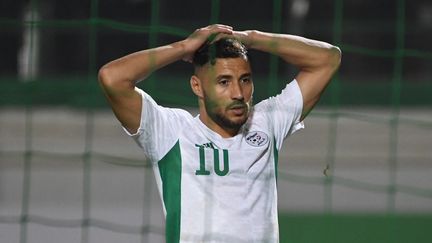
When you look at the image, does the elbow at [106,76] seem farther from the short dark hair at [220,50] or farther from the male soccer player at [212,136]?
Answer: the short dark hair at [220,50]

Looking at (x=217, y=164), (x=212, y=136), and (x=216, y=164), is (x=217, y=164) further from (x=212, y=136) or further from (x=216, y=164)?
(x=212, y=136)

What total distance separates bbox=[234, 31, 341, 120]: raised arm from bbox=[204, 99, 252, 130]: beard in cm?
25

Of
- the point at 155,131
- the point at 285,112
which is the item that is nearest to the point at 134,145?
the point at 285,112

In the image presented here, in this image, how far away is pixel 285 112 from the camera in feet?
11.6

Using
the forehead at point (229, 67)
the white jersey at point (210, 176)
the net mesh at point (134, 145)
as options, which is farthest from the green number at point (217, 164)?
the net mesh at point (134, 145)

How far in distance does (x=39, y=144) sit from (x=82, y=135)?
392mm

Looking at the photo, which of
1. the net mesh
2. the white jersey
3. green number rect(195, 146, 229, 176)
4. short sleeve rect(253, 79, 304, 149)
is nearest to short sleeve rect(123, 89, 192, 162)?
the white jersey

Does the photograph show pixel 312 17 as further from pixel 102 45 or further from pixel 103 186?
pixel 103 186

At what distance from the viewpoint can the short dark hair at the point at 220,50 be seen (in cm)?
340

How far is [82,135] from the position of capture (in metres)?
9.30

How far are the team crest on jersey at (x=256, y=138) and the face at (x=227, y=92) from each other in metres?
0.05

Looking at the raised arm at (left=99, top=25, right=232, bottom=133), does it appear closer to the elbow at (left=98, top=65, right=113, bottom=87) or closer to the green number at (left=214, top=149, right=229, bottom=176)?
the elbow at (left=98, top=65, right=113, bottom=87)

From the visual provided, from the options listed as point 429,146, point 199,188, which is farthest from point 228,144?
point 429,146

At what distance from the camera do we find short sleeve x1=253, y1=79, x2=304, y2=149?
11.5 feet
